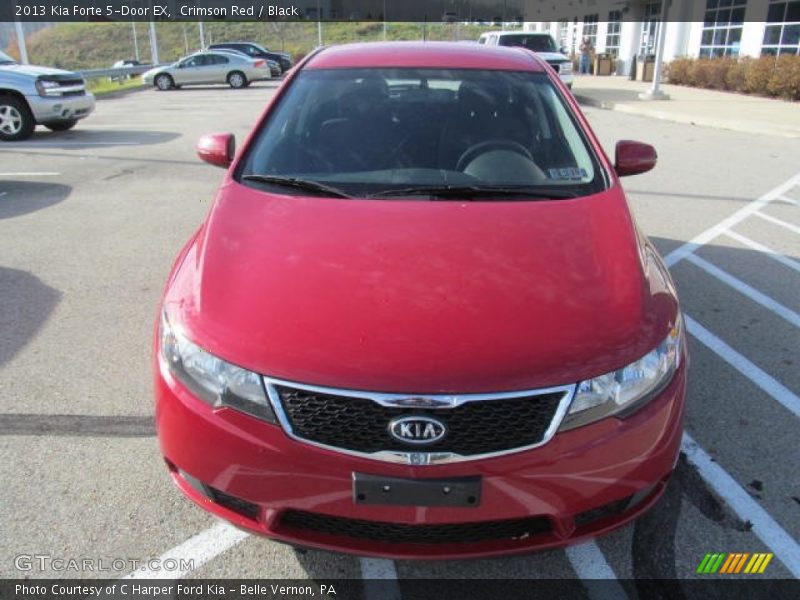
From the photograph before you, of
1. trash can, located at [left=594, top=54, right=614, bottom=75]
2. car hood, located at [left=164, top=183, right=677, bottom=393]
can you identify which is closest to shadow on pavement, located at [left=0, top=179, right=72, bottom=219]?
car hood, located at [left=164, top=183, right=677, bottom=393]

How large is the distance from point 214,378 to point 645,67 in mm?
25594

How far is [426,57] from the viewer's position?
12.1 feet

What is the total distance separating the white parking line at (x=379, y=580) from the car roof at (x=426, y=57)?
2545 millimetres

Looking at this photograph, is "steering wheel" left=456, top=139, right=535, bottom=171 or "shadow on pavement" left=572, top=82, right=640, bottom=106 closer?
"steering wheel" left=456, top=139, right=535, bottom=171

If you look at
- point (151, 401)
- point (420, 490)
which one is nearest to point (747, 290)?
point (420, 490)

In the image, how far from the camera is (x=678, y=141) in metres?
11.8

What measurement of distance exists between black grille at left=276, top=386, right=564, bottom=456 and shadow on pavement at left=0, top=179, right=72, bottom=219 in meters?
6.28

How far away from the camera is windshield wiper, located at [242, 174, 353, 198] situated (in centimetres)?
289

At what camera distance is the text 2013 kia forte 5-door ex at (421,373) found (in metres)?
1.91

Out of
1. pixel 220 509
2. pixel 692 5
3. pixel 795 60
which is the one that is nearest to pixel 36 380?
pixel 220 509

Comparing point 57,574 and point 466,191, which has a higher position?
point 466,191

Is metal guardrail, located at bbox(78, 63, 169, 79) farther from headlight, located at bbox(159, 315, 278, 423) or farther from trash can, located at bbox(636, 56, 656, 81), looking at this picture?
headlight, located at bbox(159, 315, 278, 423)

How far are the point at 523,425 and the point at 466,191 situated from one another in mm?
1292

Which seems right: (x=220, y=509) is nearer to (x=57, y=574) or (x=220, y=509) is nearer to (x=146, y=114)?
(x=57, y=574)
